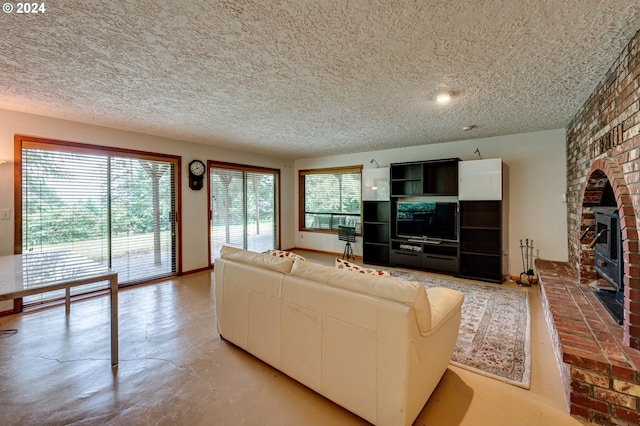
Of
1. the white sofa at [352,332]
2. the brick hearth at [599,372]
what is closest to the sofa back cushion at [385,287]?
the white sofa at [352,332]

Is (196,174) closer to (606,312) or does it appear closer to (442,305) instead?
(442,305)

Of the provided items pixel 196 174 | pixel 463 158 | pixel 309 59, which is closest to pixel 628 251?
pixel 309 59

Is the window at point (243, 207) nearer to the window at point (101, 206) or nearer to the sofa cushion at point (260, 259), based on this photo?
the window at point (101, 206)

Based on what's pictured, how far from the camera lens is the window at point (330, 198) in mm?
6152

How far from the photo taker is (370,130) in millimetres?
4102

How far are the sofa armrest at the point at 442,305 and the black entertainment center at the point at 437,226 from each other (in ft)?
9.28

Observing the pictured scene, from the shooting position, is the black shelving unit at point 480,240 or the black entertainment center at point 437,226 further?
the black entertainment center at point 437,226

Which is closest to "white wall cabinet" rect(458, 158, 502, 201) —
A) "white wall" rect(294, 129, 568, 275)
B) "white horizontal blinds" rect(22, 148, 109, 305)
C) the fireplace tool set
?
"white wall" rect(294, 129, 568, 275)

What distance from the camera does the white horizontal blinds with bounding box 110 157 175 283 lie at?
13.2ft

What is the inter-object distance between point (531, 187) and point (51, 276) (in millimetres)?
5751

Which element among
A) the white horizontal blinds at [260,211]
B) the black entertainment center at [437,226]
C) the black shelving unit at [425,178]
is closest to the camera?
the black entertainment center at [437,226]

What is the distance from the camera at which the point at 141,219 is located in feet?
14.0

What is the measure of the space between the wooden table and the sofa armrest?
7.48ft

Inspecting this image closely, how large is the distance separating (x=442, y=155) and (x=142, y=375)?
16.9 feet
